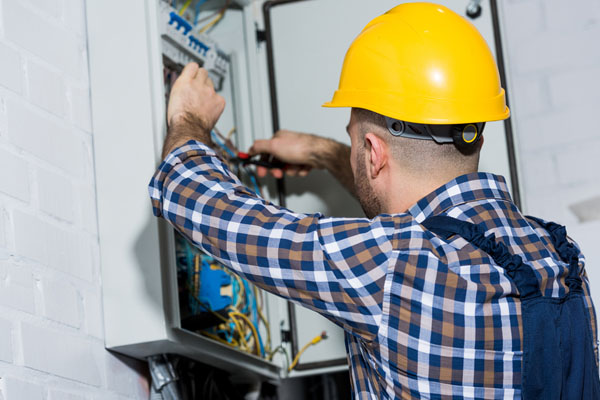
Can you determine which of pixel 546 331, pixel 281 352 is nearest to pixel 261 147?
pixel 281 352

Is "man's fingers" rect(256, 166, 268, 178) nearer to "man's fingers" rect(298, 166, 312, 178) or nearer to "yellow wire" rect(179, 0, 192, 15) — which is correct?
"man's fingers" rect(298, 166, 312, 178)

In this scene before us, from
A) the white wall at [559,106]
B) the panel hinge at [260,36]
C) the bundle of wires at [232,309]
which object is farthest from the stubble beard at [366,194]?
the white wall at [559,106]

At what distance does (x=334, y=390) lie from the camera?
2.62m

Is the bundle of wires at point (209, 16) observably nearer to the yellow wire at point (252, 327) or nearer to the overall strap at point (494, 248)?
the yellow wire at point (252, 327)

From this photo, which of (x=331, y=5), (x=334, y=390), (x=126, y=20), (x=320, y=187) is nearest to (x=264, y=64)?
(x=331, y=5)

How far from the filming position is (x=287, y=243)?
3.84ft

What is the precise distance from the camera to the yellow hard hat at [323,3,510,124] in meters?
1.30

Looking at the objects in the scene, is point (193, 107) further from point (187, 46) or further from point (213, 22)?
point (213, 22)

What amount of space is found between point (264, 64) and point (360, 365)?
937 millimetres

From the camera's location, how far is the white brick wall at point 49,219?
124 cm

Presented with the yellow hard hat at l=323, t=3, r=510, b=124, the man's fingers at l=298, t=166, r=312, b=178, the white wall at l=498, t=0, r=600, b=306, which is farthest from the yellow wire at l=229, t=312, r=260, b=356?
the white wall at l=498, t=0, r=600, b=306

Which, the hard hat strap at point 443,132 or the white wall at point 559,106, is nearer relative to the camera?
the hard hat strap at point 443,132

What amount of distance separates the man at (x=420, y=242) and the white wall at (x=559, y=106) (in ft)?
3.15

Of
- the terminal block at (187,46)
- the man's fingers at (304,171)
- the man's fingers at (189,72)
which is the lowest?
the man's fingers at (304,171)
